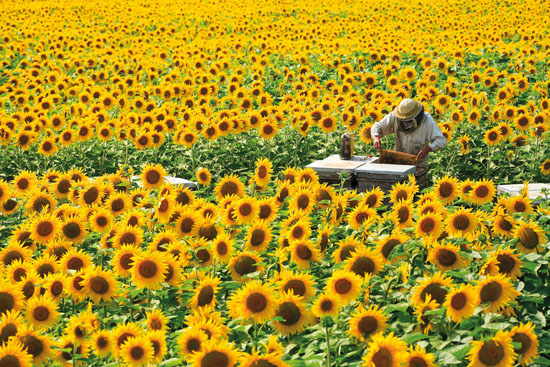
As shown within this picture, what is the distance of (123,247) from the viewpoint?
4.52 meters

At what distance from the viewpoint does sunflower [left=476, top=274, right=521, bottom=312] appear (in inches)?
141

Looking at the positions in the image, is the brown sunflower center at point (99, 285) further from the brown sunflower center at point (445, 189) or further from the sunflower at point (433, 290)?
the brown sunflower center at point (445, 189)

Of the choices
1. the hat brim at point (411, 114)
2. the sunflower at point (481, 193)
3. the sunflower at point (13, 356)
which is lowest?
the sunflower at point (13, 356)

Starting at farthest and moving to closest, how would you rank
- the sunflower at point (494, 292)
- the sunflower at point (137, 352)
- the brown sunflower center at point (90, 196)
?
the brown sunflower center at point (90, 196)
the sunflower at point (494, 292)
the sunflower at point (137, 352)

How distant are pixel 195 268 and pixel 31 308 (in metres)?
1.06

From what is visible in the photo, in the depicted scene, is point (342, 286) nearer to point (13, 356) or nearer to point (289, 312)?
point (289, 312)

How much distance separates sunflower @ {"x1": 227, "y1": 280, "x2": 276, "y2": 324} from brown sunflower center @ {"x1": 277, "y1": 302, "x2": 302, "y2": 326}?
12 centimetres

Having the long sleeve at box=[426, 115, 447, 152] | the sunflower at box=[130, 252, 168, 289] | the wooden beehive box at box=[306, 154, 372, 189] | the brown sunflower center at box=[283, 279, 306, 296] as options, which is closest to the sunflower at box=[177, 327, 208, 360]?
the brown sunflower center at box=[283, 279, 306, 296]

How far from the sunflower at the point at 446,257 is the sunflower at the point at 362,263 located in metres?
0.32

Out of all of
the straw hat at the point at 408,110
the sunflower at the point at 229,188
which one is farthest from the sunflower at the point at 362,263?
the straw hat at the point at 408,110

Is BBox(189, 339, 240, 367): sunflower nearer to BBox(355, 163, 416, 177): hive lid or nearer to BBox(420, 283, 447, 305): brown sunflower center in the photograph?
BBox(420, 283, 447, 305): brown sunflower center

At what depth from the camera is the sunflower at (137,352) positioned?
3352 millimetres

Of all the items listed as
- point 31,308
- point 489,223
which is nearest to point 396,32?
point 489,223

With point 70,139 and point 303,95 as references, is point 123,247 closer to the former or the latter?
point 70,139
